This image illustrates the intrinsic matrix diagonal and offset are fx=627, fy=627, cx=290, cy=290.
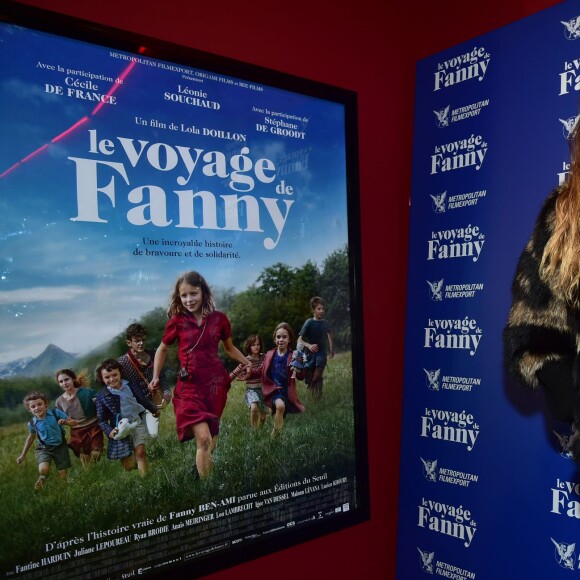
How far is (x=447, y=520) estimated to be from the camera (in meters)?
2.50

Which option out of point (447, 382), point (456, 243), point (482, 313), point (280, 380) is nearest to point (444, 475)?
point (447, 382)

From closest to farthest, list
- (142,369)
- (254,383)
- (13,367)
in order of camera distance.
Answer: (13,367), (142,369), (254,383)

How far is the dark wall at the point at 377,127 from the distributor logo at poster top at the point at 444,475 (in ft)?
0.71

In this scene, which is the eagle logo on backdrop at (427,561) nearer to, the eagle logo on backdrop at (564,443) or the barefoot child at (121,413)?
the eagle logo on backdrop at (564,443)

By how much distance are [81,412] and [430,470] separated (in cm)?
147

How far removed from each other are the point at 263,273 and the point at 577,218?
110 centimetres

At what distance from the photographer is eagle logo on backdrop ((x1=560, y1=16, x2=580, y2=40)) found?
84.4 inches

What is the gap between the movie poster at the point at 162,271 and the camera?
1.74 meters

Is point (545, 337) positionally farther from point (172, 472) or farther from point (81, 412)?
point (81, 412)

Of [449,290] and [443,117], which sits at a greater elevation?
[443,117]

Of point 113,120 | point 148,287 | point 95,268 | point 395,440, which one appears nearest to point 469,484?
point 395,440

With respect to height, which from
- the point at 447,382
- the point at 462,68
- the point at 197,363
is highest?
the point at 462,68

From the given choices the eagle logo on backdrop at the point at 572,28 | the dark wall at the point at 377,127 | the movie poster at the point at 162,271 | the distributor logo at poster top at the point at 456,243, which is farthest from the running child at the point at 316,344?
the eagle logo on backdrop at the point at 572,28

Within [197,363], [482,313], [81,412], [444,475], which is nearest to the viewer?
[81,412]
